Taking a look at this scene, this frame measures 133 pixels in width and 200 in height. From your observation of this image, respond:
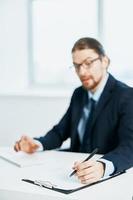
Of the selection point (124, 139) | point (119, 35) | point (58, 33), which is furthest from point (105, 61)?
point (58, 33)

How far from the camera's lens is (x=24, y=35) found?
405cm

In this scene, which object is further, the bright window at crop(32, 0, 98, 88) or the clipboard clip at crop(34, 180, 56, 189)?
the bright window at crop(32, 0, 98, 88)

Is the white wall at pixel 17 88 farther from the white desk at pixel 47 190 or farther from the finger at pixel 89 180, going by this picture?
the finger at pixel 89 180

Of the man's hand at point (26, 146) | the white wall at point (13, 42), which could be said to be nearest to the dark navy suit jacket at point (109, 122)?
the man's hand at point (26, 146)

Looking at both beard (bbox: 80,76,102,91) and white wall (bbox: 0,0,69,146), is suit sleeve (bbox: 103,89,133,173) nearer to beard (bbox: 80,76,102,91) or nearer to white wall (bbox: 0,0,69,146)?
beard (bbox: 80,76,102,91)

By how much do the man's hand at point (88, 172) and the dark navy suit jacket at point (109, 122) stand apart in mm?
218

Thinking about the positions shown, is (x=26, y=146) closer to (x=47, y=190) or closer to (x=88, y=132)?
(x=88, y=132)

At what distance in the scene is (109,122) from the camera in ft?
6.73

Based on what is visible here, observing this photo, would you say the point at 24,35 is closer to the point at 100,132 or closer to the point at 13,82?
the point at 13,82

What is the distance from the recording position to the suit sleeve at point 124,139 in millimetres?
1674

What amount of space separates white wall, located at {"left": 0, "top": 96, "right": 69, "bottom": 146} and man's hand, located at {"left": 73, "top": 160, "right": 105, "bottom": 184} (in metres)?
2.30

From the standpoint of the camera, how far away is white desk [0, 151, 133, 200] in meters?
1.35

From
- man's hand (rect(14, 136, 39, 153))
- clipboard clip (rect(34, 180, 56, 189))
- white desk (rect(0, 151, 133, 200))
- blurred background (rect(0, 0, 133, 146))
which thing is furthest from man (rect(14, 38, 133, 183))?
blurred background (rect(0, 0, 133, 146))

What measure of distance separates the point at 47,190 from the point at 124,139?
59 centimetres
